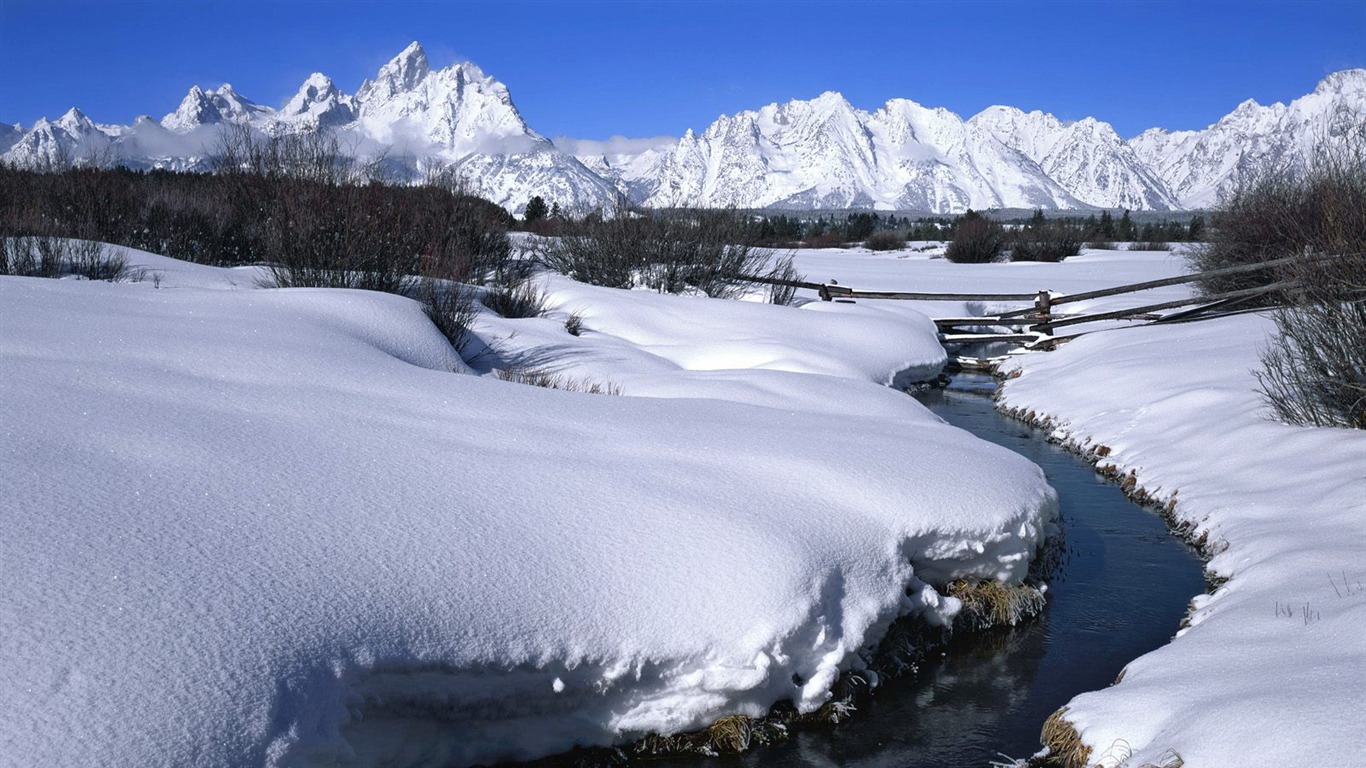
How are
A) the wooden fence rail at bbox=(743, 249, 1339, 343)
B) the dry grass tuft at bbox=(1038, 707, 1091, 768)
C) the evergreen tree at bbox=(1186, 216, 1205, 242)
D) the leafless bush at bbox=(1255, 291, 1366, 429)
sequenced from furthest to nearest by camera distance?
the evergreen tree at bbox=(1186, 216, 1205, 242) → the wooden fence rail at bbox=(743, 249, 1339, 343) → the leafless bush at bbox=(1255, 291, 1366, 429) → the dry grass tuft at bbox=(1038, 707, 1091, 768)

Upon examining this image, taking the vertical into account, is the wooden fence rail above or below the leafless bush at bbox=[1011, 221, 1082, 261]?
below

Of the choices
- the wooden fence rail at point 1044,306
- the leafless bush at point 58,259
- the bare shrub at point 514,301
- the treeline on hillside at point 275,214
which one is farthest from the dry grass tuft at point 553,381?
the wooden fence rail at point 1044,306

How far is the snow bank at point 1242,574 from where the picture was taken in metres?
3.68

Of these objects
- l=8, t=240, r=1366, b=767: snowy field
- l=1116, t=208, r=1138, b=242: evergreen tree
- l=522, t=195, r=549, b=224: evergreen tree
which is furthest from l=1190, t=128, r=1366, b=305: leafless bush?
l=1116, t=208, r=1138, b=242: evergreen tree

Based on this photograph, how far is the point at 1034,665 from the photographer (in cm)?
571

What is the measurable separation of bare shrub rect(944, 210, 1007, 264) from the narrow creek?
2805 centimetres

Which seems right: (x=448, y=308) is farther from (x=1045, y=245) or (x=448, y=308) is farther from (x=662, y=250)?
(x=1045, y=245)

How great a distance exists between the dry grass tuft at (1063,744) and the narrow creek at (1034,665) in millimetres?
166

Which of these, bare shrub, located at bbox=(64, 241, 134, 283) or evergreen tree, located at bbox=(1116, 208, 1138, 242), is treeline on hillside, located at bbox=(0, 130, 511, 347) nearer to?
bare shrub, located at bbox=(64, 241, 134, 283)

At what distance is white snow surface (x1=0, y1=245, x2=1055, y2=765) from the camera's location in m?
3.22

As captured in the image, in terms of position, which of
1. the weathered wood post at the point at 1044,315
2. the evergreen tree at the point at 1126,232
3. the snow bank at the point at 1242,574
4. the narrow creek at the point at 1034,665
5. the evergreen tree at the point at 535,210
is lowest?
the narrow creek at the point at 1034,665

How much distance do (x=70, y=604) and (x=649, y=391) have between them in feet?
22.1

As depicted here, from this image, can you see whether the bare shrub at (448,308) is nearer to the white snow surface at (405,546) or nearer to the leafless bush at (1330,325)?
the white snow surface at (405,546)

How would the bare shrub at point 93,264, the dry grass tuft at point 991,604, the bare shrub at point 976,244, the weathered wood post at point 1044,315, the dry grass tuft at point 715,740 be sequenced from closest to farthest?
the dry grass tuft at point 715,740 < the dry grass tuft at point 991,604 < the bare shrub at point 93,264 < the weathered wood post at point 1044,315 < the bare shrub at point 976,244
